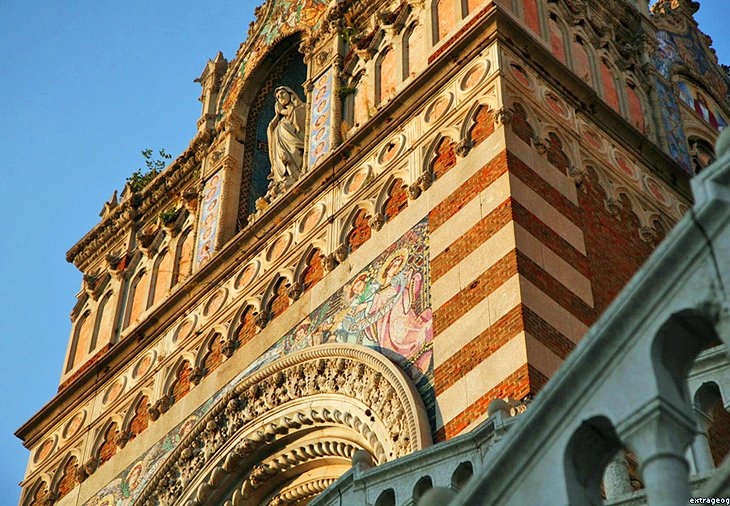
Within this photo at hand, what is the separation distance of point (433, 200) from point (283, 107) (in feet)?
14.0

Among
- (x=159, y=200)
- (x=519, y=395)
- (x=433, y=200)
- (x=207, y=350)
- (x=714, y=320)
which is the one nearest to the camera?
(x=714, y=320)

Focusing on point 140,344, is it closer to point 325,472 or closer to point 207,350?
point 207,350

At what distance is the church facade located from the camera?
11.5 metres

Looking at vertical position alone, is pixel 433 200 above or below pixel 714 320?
above

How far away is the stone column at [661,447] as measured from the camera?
462cm

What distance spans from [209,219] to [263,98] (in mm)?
2147

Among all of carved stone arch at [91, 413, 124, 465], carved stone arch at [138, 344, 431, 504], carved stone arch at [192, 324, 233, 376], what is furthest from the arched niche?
carved stone arch at [138, 344, 431, 504]

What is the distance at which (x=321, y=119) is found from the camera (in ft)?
51.1

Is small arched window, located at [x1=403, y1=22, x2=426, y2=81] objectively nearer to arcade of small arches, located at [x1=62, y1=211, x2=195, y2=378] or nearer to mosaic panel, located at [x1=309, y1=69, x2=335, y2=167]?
mosaic panel, located at [x1=309, y1=69, x2=335, y2=167]

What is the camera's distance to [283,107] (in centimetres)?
1644

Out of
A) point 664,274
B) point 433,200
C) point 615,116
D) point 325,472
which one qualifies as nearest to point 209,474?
point 325,472

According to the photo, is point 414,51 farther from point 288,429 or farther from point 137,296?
point 137,296

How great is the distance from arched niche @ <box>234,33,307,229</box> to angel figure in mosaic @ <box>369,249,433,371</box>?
4.74 m

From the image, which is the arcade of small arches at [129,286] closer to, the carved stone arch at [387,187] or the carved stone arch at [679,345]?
the carved stone arch at [387,187]
